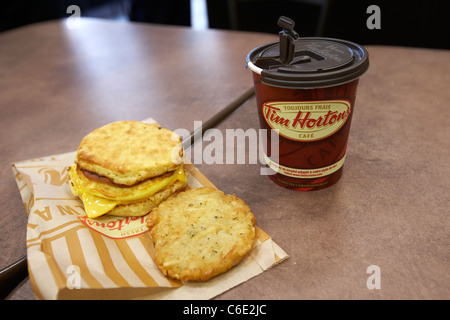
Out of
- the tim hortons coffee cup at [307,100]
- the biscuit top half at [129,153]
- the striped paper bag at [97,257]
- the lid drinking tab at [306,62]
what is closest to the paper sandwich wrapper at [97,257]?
the striped paper bag at [97,257]

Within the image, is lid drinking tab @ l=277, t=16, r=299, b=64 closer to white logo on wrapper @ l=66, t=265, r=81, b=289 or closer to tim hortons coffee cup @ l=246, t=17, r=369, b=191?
tim hortons coffee cup @ l=246, t=17, r=369, b=191

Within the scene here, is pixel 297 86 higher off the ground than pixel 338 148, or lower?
higher

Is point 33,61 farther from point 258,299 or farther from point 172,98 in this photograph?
point 258,299

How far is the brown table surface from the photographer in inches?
30.5

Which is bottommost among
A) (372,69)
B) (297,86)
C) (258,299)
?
(258,299)

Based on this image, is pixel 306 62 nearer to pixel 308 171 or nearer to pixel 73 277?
pixel 308 171

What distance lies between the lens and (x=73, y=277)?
0.72m

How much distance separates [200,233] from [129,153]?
0.31 meters

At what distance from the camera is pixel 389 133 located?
1.25 meters

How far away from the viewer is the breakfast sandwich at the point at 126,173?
0.92 metres

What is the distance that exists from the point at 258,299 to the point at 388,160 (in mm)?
672

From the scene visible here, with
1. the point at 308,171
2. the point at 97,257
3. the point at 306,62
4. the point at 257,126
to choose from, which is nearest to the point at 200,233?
the point at 97,257

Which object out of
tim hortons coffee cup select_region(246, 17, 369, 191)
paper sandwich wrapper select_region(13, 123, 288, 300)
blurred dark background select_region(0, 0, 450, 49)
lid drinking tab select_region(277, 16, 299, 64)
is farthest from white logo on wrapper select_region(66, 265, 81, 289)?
blurred dark background select_region(0, 0, 450, 49)

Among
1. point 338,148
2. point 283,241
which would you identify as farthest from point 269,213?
point 338,148
